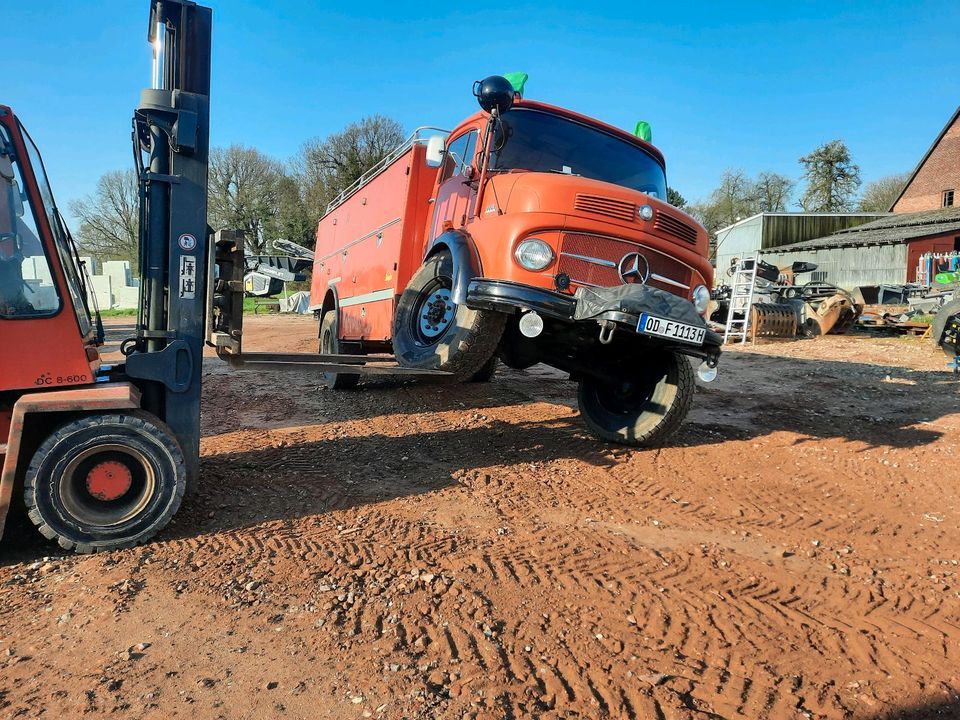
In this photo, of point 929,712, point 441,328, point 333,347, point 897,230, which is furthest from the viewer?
point 897,230

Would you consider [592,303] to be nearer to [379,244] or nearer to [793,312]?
[379,244]

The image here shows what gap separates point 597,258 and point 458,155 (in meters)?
2.10

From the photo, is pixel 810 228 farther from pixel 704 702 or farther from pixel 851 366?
pixel 704 702

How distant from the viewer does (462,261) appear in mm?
4762

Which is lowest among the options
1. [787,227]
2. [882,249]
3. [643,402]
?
[643,402]

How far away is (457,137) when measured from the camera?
6.02m

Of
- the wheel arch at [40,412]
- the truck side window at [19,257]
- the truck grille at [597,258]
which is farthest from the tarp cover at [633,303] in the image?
the truck side window at [19,257]

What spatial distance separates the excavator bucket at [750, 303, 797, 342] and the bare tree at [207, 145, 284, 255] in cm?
2956

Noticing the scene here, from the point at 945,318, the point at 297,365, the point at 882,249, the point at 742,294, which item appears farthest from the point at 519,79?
the point at 882,249

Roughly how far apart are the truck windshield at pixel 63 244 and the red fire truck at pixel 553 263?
2.35 metres

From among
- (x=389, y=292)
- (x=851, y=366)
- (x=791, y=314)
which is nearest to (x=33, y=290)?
(x=389, y=292)

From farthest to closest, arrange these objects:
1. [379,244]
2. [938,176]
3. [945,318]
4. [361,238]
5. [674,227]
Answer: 1. [938,176]
2. [945,318]
3. [361,238]
4. [379,244]
5. [674,227]

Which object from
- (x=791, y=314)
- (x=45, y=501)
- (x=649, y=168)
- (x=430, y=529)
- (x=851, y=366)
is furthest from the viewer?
(x=791, y=314)

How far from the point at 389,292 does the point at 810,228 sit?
38.9 m
